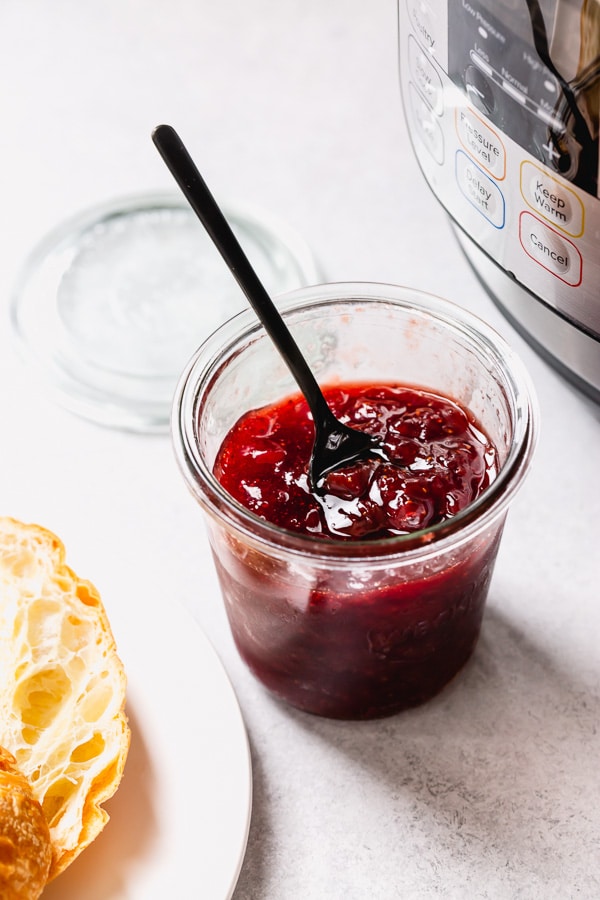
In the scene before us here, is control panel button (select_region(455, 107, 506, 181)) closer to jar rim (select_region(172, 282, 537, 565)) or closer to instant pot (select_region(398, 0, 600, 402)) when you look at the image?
instant pot (select_region(398, 0, 600, 402))

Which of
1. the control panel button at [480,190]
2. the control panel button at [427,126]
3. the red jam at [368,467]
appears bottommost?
the red jam at [368,467]

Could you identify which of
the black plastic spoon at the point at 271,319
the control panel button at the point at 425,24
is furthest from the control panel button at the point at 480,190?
the black plastic spoon at the point at 271,319

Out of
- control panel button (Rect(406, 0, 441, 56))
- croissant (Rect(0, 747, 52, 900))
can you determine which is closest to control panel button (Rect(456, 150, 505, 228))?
control panel button (Rect(406, 0, 441, 56))

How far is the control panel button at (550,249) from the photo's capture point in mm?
1012

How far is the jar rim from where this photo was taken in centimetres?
87

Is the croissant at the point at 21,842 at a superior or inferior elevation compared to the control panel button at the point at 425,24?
inferior

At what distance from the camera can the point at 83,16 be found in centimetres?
192

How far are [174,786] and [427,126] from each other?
0.73 m

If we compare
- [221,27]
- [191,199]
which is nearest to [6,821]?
[191,199]

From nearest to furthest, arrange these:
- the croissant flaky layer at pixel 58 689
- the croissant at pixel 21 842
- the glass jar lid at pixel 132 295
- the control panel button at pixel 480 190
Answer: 1. the croissant at pixel 21 842
2. the croissant flaky layer at pixel 58 689
3. the control panel button at pixel 480 190
4. the glass jar lid at pixel 132 295

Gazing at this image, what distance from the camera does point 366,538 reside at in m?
0.95

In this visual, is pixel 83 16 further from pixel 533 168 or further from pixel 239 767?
pixel 239 767

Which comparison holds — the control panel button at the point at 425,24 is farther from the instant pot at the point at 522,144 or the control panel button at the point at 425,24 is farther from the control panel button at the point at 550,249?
the control panel button at the point at 550,249

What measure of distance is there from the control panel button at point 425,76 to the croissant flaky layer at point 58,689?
588 millimetres
